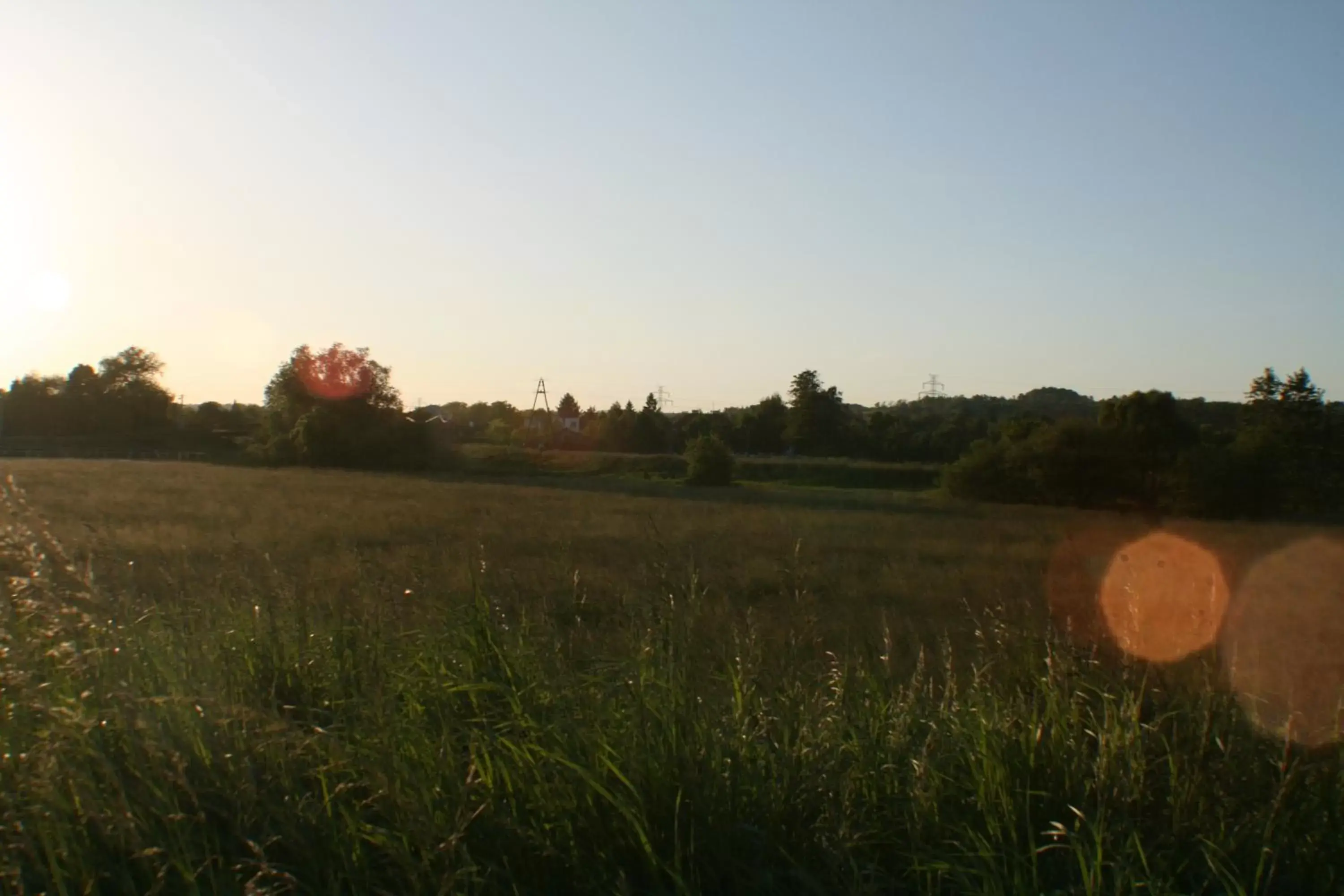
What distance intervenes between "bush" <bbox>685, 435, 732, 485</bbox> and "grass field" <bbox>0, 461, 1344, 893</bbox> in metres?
46.5

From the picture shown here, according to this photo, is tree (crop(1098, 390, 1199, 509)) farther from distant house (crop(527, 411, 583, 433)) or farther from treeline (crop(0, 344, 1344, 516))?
distant house (crop(527, 411, 583, 433))

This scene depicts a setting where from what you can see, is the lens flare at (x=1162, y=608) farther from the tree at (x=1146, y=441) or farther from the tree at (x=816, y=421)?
the tree at (x=816, y=421)

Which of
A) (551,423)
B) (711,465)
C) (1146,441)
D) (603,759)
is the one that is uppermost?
(551,423)

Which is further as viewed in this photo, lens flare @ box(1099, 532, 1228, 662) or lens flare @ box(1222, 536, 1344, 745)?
lens flare @ box(1099, 532, 1228, 662)

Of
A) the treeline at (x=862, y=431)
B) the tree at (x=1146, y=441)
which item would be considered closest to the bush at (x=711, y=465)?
the treeline at (x=862, y=431)

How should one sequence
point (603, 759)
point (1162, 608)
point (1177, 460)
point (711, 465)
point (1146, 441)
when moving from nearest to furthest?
point (603, 759) < point (1162, 608) < point (1177, 460) < point (1146, 441) < point (711, 465)

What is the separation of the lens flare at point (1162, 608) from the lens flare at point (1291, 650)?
28cm

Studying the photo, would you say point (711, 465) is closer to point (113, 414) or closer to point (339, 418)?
point (339, 418)

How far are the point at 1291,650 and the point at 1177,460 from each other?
114ft

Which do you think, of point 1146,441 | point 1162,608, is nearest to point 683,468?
point 1146,441

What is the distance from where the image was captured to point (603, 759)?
3498mm

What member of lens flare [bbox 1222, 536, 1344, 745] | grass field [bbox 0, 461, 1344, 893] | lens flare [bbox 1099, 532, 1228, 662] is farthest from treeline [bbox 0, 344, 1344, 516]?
grass field [bbox 0, 461, 1344, 893]

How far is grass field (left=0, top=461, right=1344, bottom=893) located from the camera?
3195 millimetres

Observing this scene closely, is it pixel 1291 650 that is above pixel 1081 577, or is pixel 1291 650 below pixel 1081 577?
above
